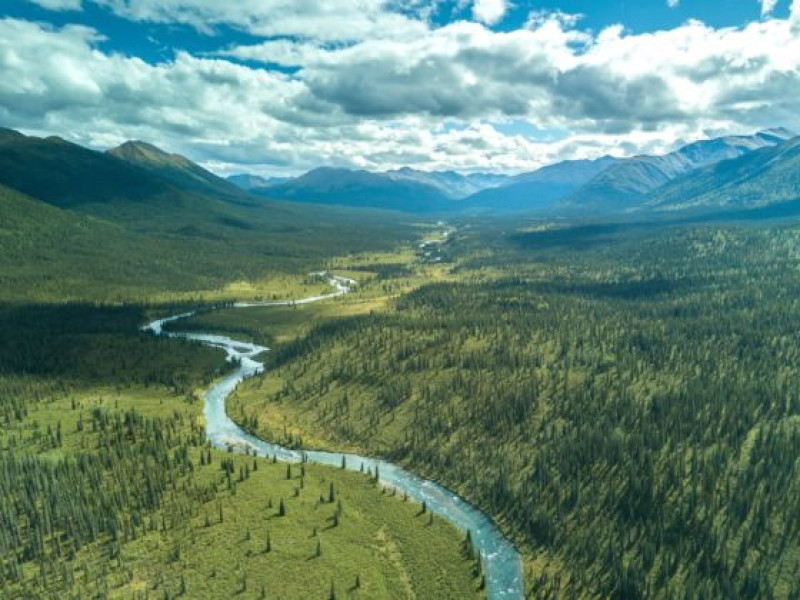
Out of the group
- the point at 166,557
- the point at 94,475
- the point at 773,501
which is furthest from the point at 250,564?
the point at 773,501

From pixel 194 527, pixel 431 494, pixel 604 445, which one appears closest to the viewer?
pixel 194 527

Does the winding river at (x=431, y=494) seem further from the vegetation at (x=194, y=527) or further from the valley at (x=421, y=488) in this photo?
the vegetation at (x=194, y=527)

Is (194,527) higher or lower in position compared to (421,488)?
higher

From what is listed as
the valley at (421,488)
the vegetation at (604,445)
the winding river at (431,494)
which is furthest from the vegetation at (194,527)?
the vegetation at (604,445)

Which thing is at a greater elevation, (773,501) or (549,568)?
(773,501)

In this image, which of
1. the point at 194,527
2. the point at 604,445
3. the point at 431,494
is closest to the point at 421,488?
the point at 431,494

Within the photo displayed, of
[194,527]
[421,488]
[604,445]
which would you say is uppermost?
[604,445]

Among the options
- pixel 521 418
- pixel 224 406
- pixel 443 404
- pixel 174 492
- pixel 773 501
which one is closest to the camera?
pixel 773 501

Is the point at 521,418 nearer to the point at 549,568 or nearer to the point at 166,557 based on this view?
the point at 549,568

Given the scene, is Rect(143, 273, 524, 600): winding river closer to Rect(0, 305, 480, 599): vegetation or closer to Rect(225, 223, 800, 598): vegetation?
Rect(225, 223, 800, 598): vegetation

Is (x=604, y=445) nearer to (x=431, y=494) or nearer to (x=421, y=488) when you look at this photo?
(x=431, y=494)

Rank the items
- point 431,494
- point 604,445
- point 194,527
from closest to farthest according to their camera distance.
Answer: point 194,527
point 431,494
point 604,445
